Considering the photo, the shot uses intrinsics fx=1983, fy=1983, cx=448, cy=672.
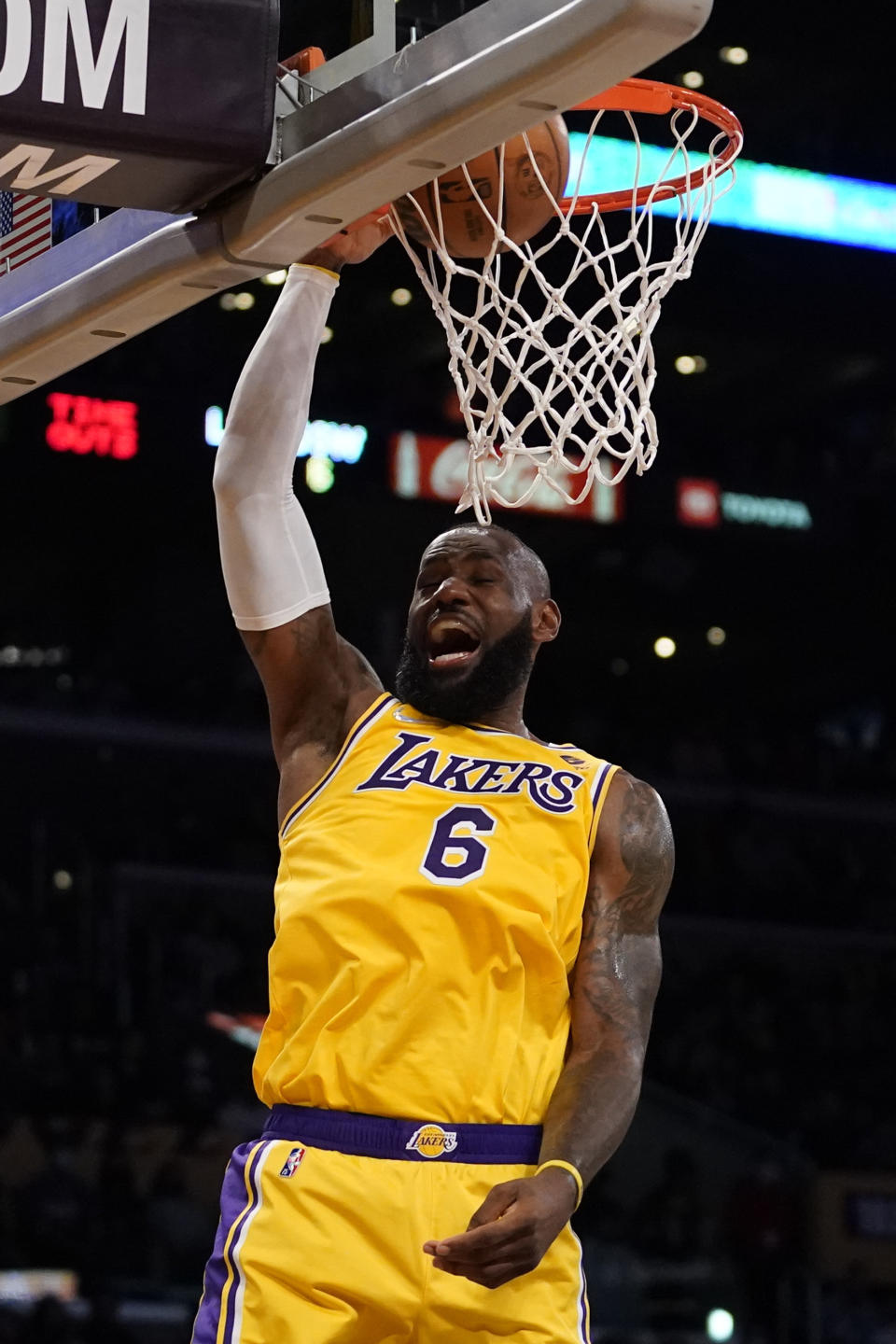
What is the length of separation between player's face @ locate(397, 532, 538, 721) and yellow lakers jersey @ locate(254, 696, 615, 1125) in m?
0.18

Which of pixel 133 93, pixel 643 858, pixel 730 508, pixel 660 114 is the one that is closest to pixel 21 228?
pixel 133 93

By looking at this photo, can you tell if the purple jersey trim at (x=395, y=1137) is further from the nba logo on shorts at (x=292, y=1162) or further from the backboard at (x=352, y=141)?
the backboard at (x=352, y=141)

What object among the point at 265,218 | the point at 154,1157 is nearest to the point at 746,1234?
the point at 154,1157

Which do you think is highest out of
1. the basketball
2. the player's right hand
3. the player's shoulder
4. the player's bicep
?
the basketball

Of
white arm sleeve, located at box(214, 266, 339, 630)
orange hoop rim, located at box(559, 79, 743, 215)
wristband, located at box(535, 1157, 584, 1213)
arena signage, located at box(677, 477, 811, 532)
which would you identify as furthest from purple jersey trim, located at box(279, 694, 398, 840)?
arena signage, located at box(677, 477, 811, 532)

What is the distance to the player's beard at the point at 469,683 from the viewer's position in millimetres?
3660

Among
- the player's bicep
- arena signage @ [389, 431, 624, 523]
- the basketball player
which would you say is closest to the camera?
the basketball player

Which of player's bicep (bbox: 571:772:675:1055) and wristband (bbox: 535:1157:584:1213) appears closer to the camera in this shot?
wristband (bbox: 535:1157:584:1213)

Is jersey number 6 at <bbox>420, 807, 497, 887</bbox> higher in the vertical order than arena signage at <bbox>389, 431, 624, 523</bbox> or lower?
higher

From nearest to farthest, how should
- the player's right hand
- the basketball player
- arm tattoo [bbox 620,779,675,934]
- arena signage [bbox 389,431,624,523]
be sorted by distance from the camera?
the basketball player
arm tattoo [bbox 620,779,675,934]
the player's right hand
arena signage [bbox 389,431,624,523]

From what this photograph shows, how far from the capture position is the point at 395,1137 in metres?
3.18

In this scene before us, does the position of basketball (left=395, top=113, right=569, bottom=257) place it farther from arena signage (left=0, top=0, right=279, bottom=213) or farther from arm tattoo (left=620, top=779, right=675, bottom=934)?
arm tattoo (left=620, top=779, right=675, bottom=934)

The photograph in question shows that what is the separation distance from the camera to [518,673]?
373 cm

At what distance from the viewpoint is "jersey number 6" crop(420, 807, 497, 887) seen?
131 inches
